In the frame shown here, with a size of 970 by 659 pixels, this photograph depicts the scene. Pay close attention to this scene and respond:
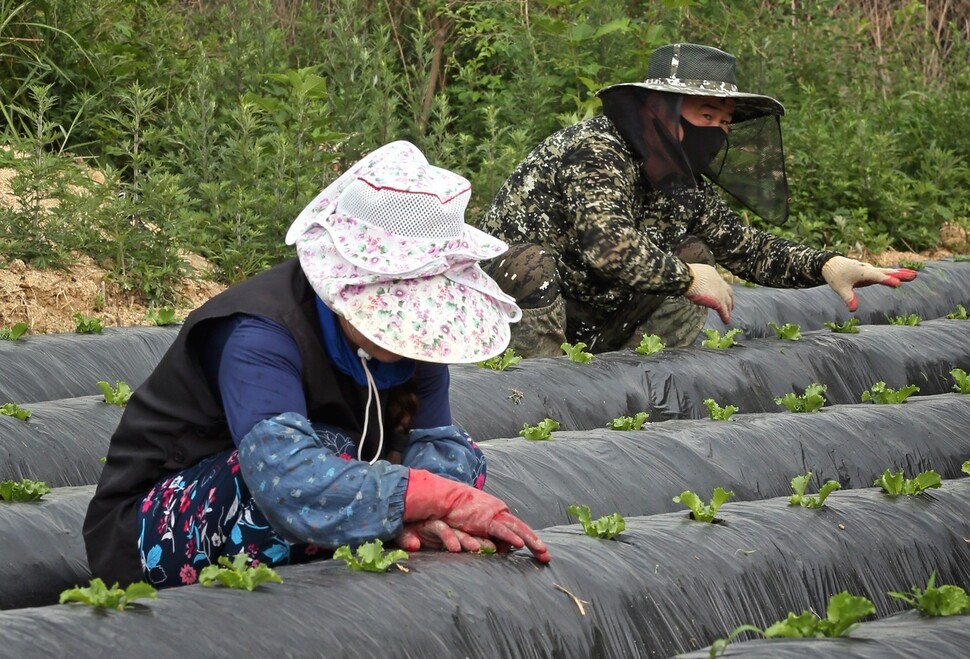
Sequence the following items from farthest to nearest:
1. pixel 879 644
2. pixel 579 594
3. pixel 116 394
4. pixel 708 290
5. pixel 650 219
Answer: pixel 650 219 < pixel 708 290 < pixel 116 394 < pixel 579 594 < pixel 879 644

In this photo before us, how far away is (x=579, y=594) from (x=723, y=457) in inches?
49.1

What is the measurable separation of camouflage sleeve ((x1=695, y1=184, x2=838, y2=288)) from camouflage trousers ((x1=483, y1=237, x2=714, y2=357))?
0.06 meters

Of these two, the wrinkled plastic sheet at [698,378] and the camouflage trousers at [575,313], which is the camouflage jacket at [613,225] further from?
the wrinkled plastic sheet at [698,378]

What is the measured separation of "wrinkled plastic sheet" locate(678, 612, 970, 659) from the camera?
1855mm

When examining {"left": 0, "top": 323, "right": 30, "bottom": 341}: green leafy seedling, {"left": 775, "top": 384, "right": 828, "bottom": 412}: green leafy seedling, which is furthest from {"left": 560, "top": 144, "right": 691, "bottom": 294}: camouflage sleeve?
{"left": 0, "top": 323, "right": 30, "bottom": 341}: green leafy seedling

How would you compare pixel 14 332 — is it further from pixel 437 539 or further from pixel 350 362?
pixel 437 539

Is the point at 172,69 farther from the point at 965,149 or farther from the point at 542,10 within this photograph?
the point at 965,149

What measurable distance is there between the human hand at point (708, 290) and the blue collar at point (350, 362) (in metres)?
2.04

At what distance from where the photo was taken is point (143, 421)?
2.23 meters

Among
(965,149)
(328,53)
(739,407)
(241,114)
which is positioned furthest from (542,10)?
(739,407)

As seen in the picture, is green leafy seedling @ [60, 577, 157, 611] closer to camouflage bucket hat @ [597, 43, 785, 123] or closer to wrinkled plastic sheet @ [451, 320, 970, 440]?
wrinkled plastic sheet @ [451, 320, 970, 440]

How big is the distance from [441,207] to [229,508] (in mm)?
590

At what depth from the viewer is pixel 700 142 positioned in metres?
4.27

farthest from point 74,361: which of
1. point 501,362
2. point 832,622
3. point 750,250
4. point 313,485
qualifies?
point 832,622
